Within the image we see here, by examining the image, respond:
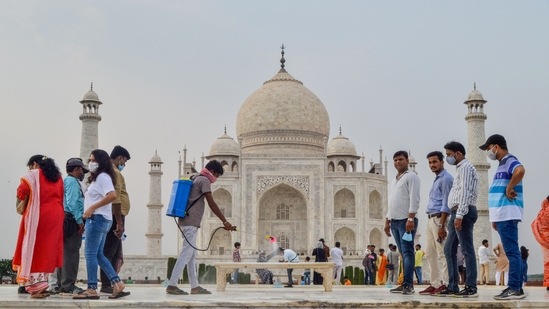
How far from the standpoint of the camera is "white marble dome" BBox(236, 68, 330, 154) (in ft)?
112

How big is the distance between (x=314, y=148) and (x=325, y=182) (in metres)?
3.68

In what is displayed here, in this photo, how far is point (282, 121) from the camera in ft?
113

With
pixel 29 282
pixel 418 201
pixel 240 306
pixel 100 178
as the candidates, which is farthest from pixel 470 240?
pixel 29 282

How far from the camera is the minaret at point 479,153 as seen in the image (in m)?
27.0

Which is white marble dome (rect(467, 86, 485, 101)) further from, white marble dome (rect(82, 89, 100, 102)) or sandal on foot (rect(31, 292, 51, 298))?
sandal on foot (rect(31, 292, 51, 298))

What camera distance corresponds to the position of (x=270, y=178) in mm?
31047

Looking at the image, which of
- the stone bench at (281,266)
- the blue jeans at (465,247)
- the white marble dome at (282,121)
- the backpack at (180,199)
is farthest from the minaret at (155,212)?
the blue jeans at (465,247)

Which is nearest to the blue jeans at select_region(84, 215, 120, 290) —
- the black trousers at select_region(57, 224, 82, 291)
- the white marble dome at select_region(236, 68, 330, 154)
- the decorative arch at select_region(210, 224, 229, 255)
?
the black trousers at select_region(57, 224, 82, 291)

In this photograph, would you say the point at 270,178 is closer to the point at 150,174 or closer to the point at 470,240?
the point at 150,174

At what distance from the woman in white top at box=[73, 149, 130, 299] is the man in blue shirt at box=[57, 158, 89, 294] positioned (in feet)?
1.45

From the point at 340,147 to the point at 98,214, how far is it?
2898 centimetres

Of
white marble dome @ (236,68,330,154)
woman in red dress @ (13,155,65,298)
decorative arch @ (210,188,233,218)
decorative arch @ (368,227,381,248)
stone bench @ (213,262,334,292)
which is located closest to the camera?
woman in red dress @ (13,155,65,298)

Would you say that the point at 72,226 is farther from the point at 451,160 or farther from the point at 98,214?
the point at 451,160

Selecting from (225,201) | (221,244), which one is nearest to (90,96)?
(225,201)
